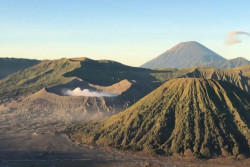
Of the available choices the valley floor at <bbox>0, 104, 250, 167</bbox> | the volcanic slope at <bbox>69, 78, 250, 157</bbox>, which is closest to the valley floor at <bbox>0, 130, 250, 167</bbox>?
the valley floor at <bbox>0, 104, 250, 167</bbox>

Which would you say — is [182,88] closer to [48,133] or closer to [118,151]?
[118,151]

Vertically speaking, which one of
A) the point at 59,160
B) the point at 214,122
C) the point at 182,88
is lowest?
the point at 59,160

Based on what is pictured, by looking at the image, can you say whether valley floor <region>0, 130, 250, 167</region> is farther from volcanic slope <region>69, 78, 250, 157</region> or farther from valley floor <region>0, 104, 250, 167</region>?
volcanic slope <region>69, 78, 250, 157</region>

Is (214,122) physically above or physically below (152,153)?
above

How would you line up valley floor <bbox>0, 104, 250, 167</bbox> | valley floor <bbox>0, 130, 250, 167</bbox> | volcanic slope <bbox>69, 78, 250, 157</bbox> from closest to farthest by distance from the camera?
valley floor <bbox>0, 104, 250, 167</bbox>, valley floor <bbox>0, 130, 250, 167</bbox>, volcanic slope <bbox>69, 78, 250, 157</bbox>

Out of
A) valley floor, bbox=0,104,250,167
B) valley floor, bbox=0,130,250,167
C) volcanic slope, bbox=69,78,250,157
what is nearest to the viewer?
valley floor, bbox=0,104,250,167

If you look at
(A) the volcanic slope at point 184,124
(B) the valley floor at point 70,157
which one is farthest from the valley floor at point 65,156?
(A) the volcanic slope at point 184,124

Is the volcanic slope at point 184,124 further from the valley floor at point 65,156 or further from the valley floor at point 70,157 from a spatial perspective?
the valley floor at point 70,157

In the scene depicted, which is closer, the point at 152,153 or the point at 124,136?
the point at 152,153

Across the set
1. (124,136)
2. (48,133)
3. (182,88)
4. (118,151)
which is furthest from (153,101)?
(48,133)
